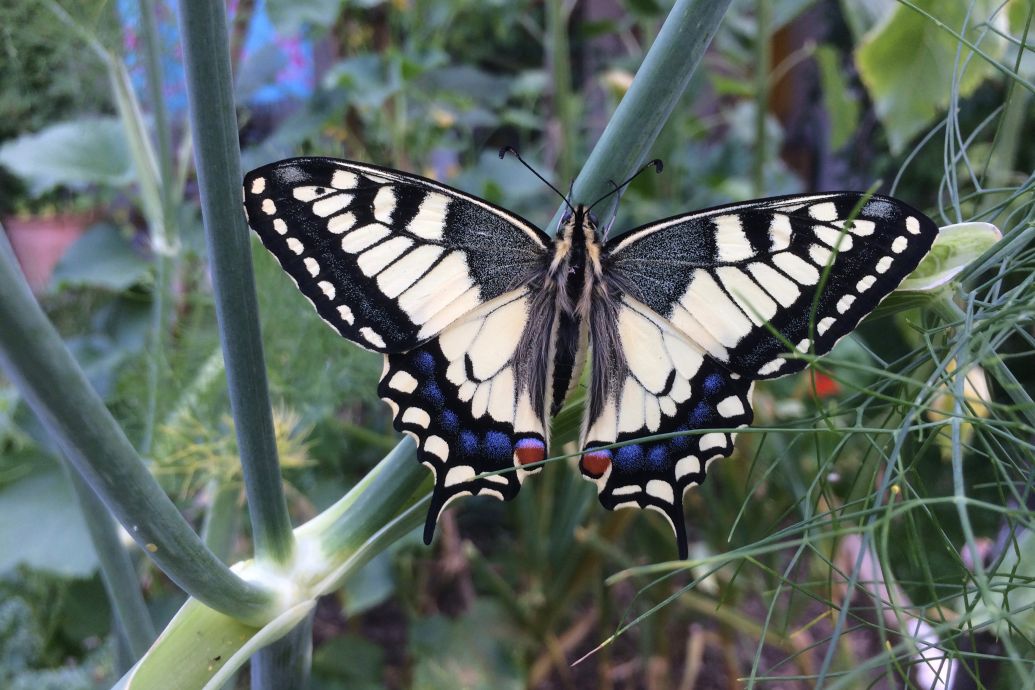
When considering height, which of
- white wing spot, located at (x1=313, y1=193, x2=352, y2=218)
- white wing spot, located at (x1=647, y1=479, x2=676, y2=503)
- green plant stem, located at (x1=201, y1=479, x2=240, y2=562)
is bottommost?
white wing spot, located at (x1=647, y1=479, x2=676, y2=503)

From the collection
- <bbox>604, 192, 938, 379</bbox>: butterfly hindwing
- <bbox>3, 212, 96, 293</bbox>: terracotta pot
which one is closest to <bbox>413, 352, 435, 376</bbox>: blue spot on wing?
<bbox>604, 192, 938, 379</bbox>: butterfly hindwing

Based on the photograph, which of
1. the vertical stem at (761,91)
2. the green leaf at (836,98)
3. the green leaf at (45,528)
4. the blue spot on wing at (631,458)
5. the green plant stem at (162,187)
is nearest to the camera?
the blue spot on wing at (631,458)

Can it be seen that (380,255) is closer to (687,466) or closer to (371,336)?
(371,336)

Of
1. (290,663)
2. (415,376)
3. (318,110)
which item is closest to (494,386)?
(415,376)

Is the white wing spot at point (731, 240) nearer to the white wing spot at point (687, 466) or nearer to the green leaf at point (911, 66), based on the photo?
the white wing spot at point (687, 466)

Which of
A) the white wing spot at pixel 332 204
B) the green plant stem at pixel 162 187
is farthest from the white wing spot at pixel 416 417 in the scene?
the green plant stem at pixel 162 187

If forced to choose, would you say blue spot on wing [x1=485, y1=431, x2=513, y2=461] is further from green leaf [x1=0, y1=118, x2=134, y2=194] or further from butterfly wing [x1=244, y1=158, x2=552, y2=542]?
green leaf [x1=0, y1=118, x2=134, y2=194]

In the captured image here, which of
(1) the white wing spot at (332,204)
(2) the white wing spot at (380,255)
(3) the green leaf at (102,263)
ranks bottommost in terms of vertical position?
(2) the white wing spot at (380,255)

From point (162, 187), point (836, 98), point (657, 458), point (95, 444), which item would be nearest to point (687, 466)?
point (657, 458)
